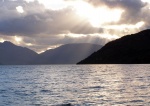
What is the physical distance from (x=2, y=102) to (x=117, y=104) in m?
21.5

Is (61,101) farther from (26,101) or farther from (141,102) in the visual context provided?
(141,102)

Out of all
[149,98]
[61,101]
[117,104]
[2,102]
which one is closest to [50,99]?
[61,101]

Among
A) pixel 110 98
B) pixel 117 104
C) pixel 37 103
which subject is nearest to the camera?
pixel 117 104

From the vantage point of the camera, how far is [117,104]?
51.2 metres

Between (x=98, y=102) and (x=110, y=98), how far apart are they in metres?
5.15

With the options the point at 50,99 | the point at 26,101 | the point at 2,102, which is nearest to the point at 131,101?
the point at 50,99

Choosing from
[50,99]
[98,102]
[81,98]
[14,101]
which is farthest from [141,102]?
[14,101]

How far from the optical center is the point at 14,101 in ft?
191

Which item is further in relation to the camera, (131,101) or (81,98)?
(81,98)

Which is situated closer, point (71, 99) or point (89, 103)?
point (89, 103)

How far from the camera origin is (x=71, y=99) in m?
58.8

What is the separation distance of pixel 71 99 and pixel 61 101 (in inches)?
111

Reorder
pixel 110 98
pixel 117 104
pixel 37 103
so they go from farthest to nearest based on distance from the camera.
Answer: pixel 110 98
pixel 37 103
pixel 117 104

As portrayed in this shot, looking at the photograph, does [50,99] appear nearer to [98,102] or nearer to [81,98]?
[81,98]
